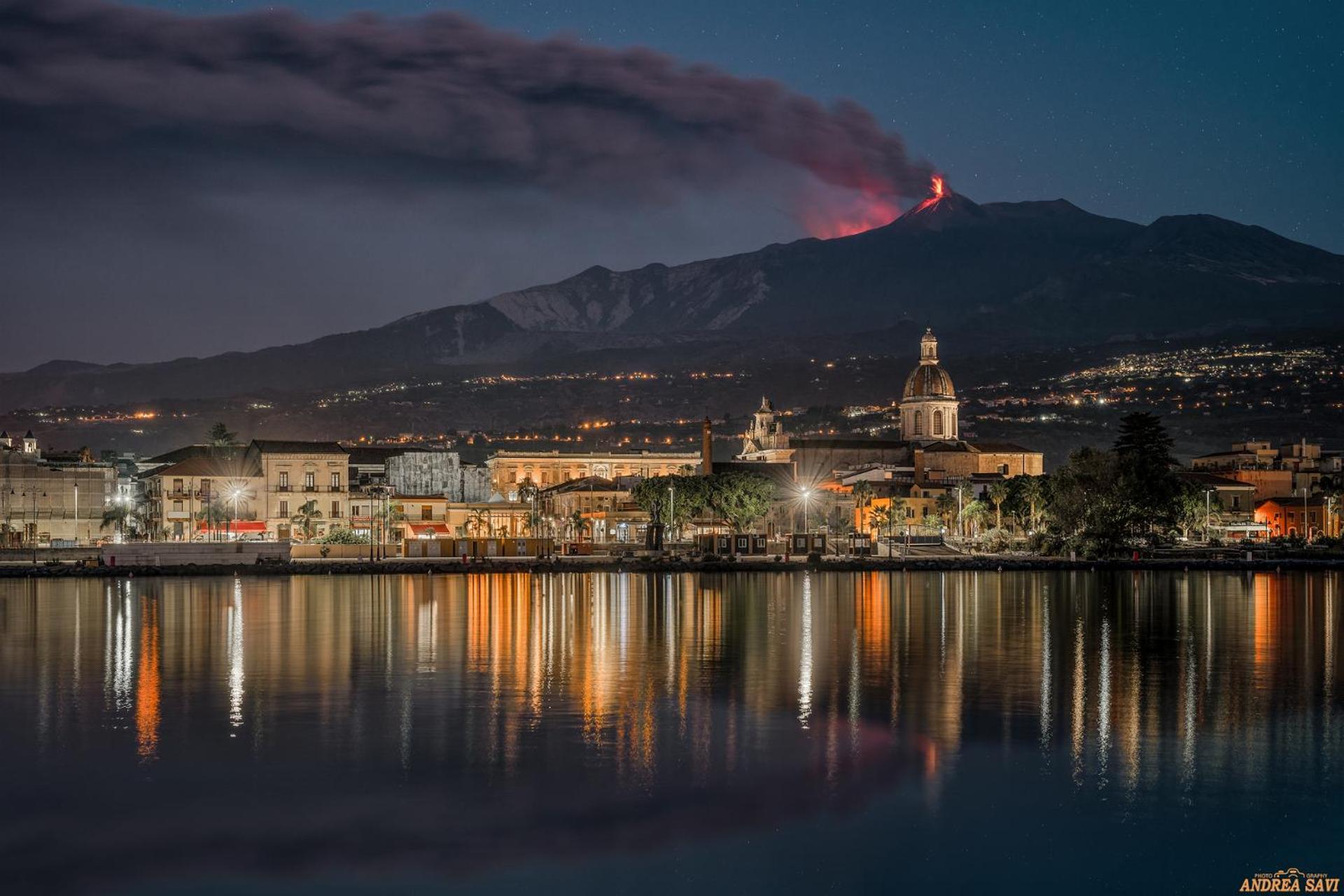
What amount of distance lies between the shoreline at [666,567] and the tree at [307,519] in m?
16.3

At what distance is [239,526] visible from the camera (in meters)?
96.2

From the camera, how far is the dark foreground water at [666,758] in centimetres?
1592

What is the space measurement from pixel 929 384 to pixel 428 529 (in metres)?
67.8

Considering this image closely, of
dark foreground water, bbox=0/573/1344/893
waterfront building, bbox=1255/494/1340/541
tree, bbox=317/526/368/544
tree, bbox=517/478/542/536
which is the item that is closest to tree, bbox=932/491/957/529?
waterfront building, bbox=1255/494/1340/541

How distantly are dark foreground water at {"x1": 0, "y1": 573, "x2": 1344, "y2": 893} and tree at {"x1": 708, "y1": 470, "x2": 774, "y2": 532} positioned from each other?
54.5 m

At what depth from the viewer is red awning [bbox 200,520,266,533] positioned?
314 feet

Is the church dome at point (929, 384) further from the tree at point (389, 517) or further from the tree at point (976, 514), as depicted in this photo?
the tree at point (389, 517)

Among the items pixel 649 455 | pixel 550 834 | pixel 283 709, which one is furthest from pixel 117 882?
pixel 649 455

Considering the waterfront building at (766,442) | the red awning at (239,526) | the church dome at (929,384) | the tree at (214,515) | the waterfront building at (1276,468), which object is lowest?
the red awning at (239,526)

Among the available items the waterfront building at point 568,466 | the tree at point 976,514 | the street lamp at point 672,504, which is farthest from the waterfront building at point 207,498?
the waterfront building at point 568,466

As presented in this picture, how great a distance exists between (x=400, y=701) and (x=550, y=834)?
1023 centimetres

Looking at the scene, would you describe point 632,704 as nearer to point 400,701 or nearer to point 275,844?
point 400,701

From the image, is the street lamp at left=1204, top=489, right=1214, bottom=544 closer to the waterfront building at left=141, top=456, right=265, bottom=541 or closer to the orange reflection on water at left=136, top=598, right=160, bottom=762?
the waterfront building at left=141, top=456, right=265, bottom=541

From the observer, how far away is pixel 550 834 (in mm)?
17000
